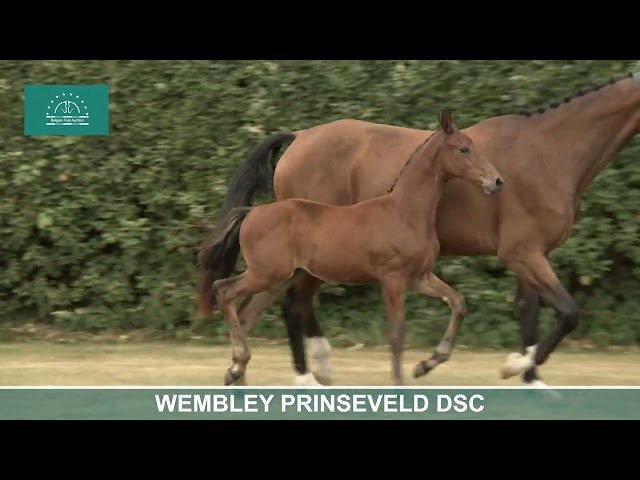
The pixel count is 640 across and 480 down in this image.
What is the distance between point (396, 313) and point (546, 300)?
1000 millimetres

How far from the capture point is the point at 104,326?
11.5m

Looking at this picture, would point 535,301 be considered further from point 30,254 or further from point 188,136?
point 30,254

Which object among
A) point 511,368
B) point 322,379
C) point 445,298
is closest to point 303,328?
point 322,379

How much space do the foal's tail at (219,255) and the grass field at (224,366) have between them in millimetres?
784

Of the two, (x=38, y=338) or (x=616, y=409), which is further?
(x=38, y=338)

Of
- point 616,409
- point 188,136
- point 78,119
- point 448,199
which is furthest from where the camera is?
point 188,136

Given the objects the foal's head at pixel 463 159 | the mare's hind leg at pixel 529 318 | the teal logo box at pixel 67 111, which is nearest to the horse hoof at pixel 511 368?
the mare's hind leg at pixel 529 318

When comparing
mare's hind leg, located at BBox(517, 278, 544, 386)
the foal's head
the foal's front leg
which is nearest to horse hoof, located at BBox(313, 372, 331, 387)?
the foal's front leg

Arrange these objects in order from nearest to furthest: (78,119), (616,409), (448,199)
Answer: (616,409), (448,199), (78,119)

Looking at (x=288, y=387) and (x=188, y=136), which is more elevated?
(x=188, y=136)

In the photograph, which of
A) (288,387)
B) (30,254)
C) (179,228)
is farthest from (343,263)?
(30,254)

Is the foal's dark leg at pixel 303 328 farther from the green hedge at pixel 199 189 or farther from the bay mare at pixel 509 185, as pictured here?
the green hedge at pixel 199 189

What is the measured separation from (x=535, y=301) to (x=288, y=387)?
1848 millimetres

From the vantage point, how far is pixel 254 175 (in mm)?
9367
